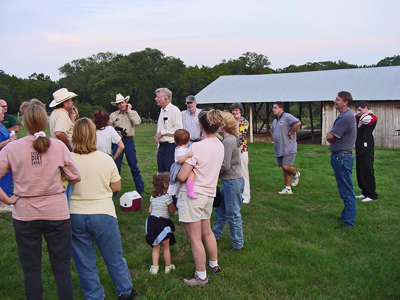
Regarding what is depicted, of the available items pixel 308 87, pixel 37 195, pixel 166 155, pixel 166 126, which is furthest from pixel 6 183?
pixel 308 87

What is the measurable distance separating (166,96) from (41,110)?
353cm

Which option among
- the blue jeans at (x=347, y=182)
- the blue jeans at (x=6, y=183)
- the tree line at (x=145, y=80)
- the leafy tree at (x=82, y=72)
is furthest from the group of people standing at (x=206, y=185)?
the leafy tree at (x=82, y=72)

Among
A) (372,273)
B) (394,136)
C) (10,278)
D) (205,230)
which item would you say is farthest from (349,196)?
(394,136)

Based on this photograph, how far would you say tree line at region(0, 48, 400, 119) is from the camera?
41344 mm

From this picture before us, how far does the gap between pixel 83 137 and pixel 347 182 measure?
161 inches

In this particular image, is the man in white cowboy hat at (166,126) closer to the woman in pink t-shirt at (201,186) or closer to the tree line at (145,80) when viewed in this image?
the woman in pink t-shirt at (201,186)

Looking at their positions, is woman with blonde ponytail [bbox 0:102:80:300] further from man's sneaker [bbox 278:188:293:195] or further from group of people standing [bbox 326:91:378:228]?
man's sneaker [bbox 278:188:293:195]

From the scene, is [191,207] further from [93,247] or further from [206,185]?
[93,247]

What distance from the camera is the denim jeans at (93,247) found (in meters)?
3.22

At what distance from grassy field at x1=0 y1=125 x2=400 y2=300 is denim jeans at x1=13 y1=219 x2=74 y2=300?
62 centimetres

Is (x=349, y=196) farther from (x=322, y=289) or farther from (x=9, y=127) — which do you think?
(x=9, y=127)

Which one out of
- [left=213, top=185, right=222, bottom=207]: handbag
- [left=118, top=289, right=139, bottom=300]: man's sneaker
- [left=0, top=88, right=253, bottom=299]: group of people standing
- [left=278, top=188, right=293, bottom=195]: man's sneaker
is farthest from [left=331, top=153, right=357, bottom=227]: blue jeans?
[left=118, top=289, right=139, bottom=300]: man's sneaker

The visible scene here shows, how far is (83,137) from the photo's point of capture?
3232 millimetres

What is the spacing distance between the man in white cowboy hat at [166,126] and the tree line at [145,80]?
33.0 metres
